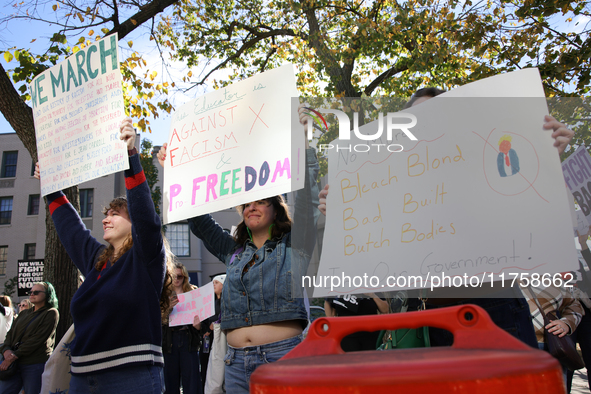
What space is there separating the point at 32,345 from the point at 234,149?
4.48 m

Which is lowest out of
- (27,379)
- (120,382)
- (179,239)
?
(27,379)

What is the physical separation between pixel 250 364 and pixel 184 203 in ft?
3.33

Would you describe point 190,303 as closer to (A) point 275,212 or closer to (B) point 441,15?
(A) point 275,212

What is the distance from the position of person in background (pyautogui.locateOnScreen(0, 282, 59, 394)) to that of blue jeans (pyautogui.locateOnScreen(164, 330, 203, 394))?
1465 mm

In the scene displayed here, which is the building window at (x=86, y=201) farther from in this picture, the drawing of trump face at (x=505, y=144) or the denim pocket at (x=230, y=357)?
the drawing of trump face at (x=505, y=144)

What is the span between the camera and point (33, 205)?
28062 mm

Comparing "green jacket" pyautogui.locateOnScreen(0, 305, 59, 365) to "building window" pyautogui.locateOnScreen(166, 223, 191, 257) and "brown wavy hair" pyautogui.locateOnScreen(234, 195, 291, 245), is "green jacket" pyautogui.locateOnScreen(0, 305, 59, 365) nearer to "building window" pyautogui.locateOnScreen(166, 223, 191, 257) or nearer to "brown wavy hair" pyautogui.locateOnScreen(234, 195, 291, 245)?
"brown wavy hair" pyautogui.locateOnScreen(234, 195, 291, 245)

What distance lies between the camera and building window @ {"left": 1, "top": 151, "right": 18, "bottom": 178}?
1120 inches

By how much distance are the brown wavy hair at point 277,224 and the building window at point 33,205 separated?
29.5 meters

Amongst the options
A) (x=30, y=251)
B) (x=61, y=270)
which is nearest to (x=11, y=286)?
(x=30, y=251)

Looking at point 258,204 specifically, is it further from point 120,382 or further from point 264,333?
point 120,382

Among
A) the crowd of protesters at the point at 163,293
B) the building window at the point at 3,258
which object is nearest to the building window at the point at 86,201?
the building window at the point at 3,258

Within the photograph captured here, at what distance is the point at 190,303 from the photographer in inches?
224

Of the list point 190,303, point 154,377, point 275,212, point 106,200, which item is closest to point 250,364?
point 154,377
